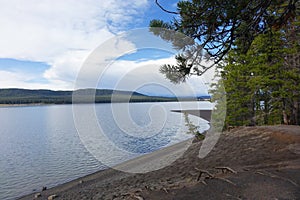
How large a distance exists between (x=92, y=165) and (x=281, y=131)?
12.2 metres

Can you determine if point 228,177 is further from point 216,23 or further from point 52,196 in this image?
point 52,196

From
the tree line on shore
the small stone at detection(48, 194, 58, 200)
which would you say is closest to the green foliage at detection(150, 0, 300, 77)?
the tree line on shore

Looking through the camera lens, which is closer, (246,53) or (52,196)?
(246,53)

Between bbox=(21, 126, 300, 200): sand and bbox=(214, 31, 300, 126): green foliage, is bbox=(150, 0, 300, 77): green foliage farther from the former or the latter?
bbox=(214, 31, 300, 126): green foliage

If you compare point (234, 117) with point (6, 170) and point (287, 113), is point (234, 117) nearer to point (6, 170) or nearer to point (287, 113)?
point (287, 113)

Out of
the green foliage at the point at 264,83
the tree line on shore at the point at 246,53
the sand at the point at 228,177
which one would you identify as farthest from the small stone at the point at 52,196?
the green foliage at the point at 264,83

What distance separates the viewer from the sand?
458cm

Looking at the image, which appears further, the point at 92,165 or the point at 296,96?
the point at 92,165

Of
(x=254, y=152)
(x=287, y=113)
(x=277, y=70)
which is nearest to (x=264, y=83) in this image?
(x=277, y=70)

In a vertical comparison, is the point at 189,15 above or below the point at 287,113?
above

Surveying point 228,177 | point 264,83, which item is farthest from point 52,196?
point 264,83

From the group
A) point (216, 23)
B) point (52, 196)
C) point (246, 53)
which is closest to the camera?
point (216, 23)

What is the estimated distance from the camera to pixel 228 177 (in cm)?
524

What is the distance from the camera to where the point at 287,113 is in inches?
616
